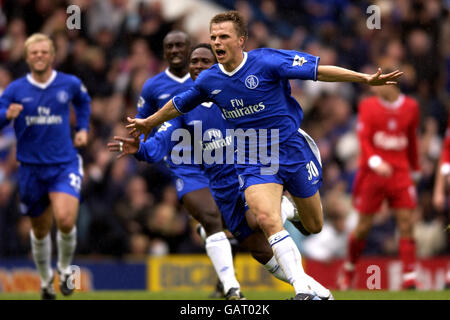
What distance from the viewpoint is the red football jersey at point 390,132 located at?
10.5 m

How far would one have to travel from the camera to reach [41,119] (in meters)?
9.10

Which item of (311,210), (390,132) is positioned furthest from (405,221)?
(311,210)

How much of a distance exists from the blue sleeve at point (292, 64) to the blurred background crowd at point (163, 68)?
21.5 feet

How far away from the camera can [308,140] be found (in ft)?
23.5

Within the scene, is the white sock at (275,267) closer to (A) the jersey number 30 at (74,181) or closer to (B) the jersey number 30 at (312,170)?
(B) the jersey number 30 at (312,170)

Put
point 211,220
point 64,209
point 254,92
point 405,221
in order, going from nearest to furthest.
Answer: point 254,92 < point 211,220 < point 64,209 < point 405,221

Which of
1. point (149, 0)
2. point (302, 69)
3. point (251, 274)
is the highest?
point (149, 0)

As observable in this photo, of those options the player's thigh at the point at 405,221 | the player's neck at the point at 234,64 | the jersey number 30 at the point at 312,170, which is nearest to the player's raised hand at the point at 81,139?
the player's neck at the point at 234,64

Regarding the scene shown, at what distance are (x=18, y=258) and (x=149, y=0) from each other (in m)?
6.27

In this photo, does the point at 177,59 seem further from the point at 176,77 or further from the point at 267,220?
the point at 267,220

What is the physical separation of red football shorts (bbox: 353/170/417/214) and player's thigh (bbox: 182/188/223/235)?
9.56ft

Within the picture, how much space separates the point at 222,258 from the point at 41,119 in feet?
9.19
